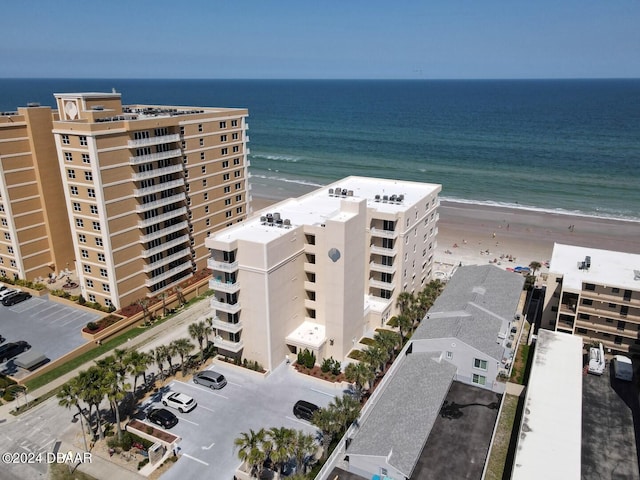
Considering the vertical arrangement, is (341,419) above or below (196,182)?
below

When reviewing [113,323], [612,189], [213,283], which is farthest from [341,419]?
[612,189]

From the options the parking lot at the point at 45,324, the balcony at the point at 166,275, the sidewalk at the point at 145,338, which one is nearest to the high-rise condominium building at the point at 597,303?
the sidewalk at the point at 145,338

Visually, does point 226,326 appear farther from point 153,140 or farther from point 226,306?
point 153,140

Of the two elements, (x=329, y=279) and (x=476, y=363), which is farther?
(x=329, y=279)

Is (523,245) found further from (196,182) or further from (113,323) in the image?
(113,323)

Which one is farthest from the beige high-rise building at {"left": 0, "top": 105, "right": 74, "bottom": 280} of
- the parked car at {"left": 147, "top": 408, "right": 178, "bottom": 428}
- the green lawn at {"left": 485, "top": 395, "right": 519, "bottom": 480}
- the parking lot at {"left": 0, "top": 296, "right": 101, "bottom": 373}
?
the green lawn at {"left": 485, "top": 395, "right": 519, "bottom": 480}

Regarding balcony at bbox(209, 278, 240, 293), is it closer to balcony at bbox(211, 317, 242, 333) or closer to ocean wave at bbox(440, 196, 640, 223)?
balcony at bbox(211, 317, 242, 333)

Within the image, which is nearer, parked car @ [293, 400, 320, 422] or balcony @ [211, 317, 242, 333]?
parked car @ [293, 400, 320, 422]
